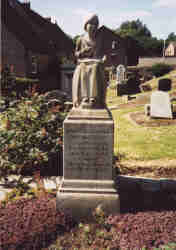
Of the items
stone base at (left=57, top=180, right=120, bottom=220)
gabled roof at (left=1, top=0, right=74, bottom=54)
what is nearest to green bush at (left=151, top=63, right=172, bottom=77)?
gabled roof at (left=1, top=0, right=74, bottom=54)

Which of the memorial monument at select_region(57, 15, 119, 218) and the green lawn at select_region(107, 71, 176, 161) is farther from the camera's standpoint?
the green lawn at select_region(107, 71, 176, 161)

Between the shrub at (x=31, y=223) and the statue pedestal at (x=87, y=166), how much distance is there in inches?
11.0

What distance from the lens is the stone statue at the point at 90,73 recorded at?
14.8 feet

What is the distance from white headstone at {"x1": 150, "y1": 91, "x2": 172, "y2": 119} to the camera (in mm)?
12934

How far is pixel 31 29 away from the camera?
29469 mm

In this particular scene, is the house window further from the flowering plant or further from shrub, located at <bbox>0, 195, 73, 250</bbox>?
shrub, located at <bbox>0, 195, 73, 250</bbox>

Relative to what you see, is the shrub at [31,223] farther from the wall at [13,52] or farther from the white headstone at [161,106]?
the wall at [13,52]

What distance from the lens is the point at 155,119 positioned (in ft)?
42.1

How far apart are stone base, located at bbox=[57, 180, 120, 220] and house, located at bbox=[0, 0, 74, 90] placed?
68.4ft

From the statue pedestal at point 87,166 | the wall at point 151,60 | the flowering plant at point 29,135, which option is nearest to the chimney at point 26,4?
the wall at point 151,60

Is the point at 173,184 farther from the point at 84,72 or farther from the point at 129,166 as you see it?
the point at 84,72

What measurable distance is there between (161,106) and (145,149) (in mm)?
5023

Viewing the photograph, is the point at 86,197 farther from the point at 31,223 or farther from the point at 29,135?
the point at 29,135

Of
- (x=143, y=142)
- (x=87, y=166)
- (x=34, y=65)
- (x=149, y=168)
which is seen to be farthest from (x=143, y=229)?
(x=34, y=65)
